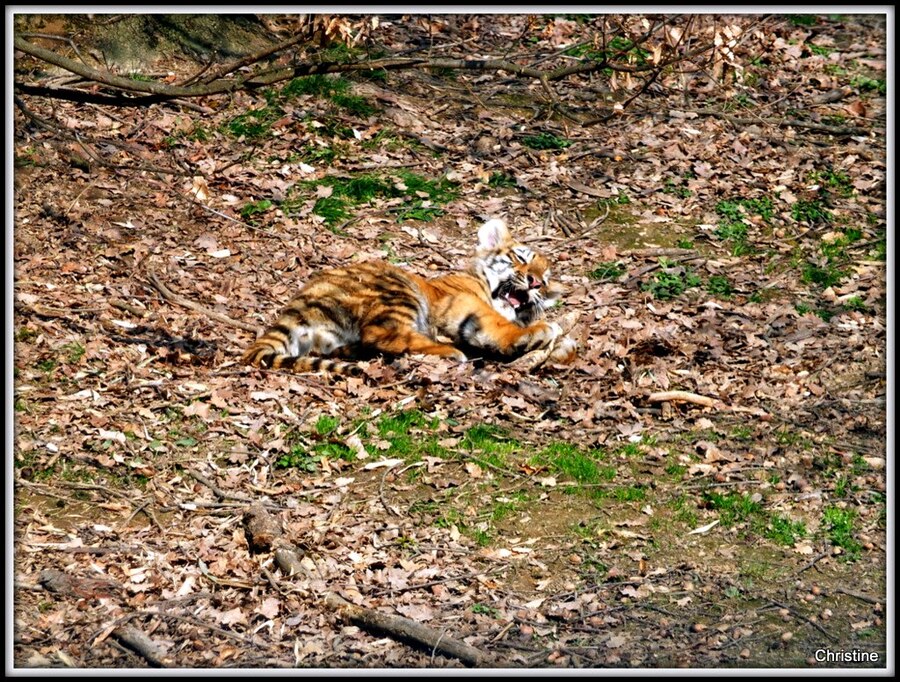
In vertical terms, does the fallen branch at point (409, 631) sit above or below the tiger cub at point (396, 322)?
below

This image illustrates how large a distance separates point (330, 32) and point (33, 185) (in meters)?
5.19

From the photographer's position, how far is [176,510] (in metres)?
5.84

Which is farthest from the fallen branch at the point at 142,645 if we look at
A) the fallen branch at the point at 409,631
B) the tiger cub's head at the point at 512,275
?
the tiger cub's head at the point at 512,275

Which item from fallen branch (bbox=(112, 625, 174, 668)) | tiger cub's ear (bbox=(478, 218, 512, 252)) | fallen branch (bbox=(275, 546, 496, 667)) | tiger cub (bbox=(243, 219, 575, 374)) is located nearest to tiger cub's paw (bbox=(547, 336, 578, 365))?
tiger cub (bbox=(243, 219, 575, 374))

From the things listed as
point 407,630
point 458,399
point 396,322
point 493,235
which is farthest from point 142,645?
point 493,235

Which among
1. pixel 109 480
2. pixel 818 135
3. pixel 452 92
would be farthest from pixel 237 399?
pixel 818 135

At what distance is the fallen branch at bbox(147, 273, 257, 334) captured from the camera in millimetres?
7969

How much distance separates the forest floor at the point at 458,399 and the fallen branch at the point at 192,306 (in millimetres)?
52

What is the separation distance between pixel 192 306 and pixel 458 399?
2.39 metres

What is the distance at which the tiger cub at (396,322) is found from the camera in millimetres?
7527

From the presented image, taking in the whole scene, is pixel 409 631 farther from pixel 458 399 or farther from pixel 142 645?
pixel 458 399

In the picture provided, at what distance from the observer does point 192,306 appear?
26.6 ft

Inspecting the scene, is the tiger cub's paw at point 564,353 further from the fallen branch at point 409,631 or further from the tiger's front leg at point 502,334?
the fallen branch at point 409,631

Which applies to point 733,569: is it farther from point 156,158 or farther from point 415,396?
point 156,158
